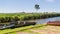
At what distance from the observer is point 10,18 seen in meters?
36.4

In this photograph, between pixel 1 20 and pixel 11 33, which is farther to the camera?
pixel 1 20

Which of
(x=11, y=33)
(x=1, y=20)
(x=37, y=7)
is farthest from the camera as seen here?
(x=37, y=7)

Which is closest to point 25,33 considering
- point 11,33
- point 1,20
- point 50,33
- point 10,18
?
point 11,33

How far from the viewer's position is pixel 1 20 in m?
33.3

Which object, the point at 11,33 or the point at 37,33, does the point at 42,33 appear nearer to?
the point at 37,33

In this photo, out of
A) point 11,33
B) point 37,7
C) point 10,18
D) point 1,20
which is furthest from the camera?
point 37,7

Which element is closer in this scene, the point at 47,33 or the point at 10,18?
the point at 47,33

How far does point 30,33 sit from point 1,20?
70.2 feet

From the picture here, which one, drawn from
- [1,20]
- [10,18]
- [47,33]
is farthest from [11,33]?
[10,18]

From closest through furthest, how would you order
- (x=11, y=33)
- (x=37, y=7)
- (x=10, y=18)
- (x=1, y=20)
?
(x=11, y=33) → (x=1, y=20) → (x=10, y=18) → (x=37, y=7)

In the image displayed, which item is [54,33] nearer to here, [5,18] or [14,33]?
[14,33]

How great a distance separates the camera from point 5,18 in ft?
115

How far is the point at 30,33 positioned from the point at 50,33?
1.84 m

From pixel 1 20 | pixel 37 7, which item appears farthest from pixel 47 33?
pixel 37 7
